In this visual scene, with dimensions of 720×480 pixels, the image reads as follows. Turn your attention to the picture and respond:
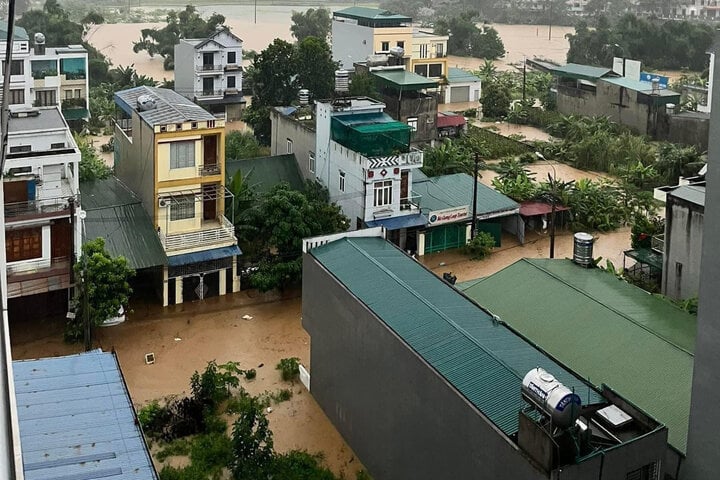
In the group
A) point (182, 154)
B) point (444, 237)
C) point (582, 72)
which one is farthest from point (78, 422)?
point (582, 72)

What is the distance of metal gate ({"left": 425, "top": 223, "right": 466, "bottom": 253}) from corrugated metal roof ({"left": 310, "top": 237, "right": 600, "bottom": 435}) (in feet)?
16.1

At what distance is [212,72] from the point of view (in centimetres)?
2420

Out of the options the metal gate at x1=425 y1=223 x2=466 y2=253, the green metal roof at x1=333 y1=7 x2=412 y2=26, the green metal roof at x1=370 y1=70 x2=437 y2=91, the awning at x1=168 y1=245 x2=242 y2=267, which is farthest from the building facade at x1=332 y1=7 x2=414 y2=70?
the awning at x1=168 y1=245 x2=242 y2=267

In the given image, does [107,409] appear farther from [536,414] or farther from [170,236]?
[170,236]

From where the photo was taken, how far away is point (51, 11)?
112 feet

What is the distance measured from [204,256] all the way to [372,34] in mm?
15501

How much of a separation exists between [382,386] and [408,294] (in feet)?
3.29

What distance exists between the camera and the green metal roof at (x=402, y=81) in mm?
21594

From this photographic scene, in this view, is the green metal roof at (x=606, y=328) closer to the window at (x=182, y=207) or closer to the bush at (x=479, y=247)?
the bush at (x=479, y=247)

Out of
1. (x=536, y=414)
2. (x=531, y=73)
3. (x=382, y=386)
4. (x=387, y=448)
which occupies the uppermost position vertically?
(x=531, y=73)

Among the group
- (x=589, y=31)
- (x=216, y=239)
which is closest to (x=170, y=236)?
(x=216, y=239)

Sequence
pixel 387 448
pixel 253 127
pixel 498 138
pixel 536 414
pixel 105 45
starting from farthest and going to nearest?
1. pixel 105 45
2. pixel 498 138
3. pixel 253 127
4. pixel 387 448
5. pixel 536 414

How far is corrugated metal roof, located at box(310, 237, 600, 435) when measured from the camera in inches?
277

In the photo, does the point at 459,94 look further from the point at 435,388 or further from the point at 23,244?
the point at 435,388
